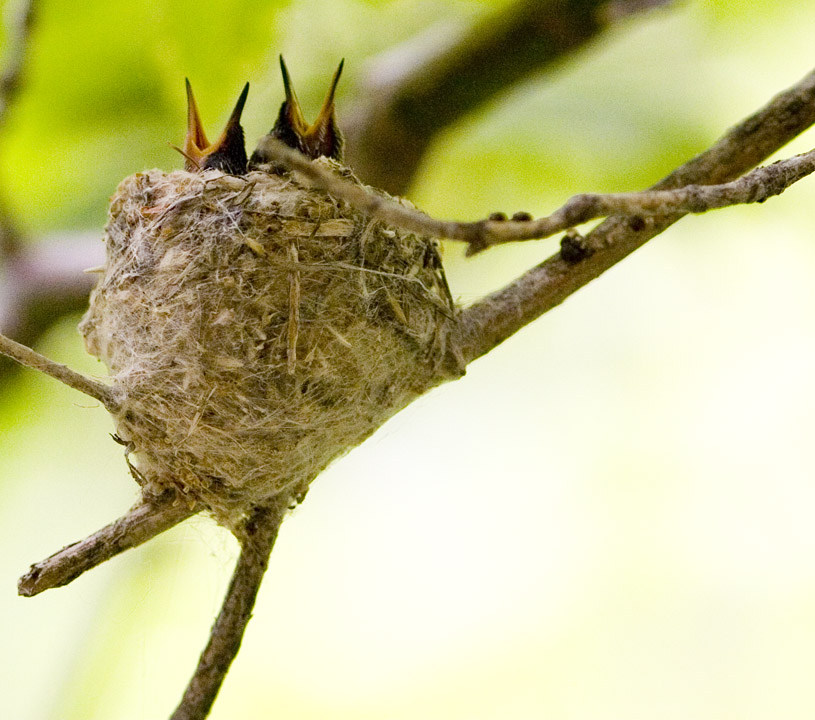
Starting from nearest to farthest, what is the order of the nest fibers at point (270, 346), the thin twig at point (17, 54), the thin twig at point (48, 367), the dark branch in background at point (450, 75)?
the thin twig at point (48, 367)
the nest fibers at point (270, 346)
the thin twig at point (17, 54)
the dark branch in background at point (450, 75)

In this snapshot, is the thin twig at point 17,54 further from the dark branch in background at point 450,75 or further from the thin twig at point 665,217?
the thin twig at point 665,217

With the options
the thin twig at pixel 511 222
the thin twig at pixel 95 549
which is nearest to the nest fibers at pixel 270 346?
the thin twig at pixel 95 549

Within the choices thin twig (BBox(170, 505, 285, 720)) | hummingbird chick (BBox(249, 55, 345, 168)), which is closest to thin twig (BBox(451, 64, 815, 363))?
thin twig (BBox(170, 505, 285, 720))

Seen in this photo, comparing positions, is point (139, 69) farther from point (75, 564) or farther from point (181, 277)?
point (75, 564)

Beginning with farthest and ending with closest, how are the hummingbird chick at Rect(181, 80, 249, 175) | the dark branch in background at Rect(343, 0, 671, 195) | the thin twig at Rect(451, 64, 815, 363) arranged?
the dark branch in background at Rect(343, 0, 671, 195), the hummingbird chick at Rect(181, 80, 249, 175), the thin twig at Rect(451, 64, 815, 363)

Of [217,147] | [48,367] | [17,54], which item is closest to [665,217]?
[48,367]

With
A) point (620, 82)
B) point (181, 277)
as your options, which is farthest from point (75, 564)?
point (620, 82)

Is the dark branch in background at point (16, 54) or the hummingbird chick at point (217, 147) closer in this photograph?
the dark branch in background at point (16, 54)

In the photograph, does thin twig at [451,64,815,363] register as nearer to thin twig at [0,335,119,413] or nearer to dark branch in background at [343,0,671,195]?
thin twig at [0,335,119,413]
